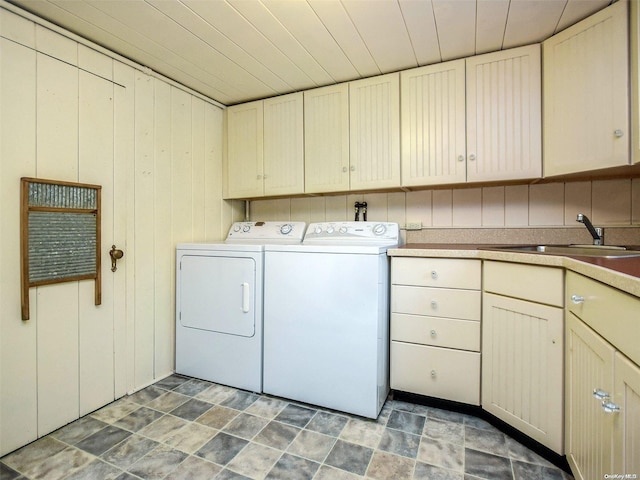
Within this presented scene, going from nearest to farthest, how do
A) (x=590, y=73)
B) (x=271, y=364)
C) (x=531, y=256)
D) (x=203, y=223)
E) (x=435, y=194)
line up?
(x=531, y=256)
(x=590, y=73)
(x=271, y=364)
(x=435, y=194)
(x=203, y=223)

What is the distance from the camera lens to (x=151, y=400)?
1888 mm

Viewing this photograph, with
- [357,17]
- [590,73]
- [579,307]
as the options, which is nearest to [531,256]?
[579,307]

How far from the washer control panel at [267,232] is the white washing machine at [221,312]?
394 mm

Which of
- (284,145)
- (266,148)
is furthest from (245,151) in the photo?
(284,145)

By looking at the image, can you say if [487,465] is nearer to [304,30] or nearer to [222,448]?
[222,448]

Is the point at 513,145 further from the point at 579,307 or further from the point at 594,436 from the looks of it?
the point at 594,436

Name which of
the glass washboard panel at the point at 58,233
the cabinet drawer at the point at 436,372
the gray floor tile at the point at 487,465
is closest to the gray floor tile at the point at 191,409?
the glass washboard panel at the point at 58,233

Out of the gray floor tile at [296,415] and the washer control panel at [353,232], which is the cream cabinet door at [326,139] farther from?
the gray floor tile at [296,415]

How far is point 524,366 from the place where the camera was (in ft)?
4.66

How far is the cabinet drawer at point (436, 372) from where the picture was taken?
1666mm

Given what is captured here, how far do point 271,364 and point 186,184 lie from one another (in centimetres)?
142

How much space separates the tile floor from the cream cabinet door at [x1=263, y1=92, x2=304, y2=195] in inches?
59.9

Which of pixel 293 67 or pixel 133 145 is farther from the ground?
pixel 293 67

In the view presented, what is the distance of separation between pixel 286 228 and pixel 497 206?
1.51m
